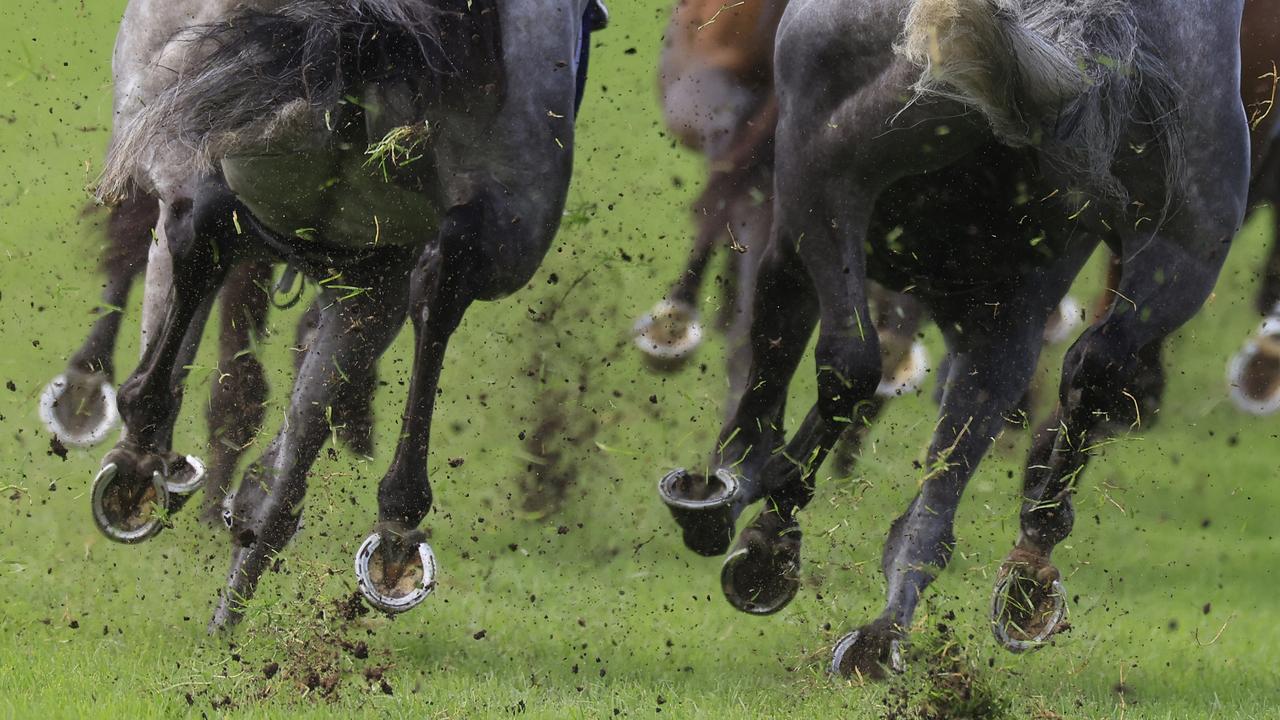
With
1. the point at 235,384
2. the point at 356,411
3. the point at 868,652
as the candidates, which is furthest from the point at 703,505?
the point at 235,384

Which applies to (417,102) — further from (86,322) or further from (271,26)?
(86,322)

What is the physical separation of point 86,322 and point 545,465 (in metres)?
2.07

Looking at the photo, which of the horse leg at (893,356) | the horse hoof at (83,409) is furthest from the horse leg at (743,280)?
the horse hoof at (83,409)

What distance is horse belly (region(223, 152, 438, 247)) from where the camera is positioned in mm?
4504

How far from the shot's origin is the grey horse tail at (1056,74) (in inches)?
145

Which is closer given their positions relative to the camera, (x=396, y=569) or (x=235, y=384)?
(x=396, y=569)

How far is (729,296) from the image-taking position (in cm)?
584

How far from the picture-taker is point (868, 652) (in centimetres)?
475

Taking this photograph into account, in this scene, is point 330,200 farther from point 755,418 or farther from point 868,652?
point 868,652

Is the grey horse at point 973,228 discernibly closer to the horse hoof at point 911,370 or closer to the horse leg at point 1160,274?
the horse leg at point 1160,274

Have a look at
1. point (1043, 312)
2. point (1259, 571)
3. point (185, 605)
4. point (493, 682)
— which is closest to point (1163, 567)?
point (1259, 571)

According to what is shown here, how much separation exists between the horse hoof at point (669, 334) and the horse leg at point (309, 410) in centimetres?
135

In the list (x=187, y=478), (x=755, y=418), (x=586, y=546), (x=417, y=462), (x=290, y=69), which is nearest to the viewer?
(x=290, y=69)

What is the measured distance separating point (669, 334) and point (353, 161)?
2.09m
